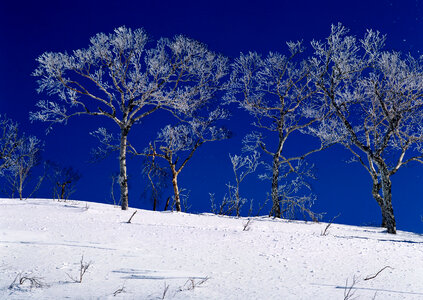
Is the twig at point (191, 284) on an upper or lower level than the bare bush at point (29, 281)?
upper

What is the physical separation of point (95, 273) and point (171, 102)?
28.6 ft

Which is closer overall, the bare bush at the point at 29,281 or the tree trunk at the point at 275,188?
the bare bush at the point at 29,281

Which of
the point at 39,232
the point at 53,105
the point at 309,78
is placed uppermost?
the point at 309,78

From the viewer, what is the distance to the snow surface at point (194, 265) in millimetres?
2721

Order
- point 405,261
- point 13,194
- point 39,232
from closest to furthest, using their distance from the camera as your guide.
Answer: point 405,261
point 39,232
point 13,194

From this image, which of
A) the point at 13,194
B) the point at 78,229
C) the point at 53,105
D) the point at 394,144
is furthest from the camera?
the point at 13,194

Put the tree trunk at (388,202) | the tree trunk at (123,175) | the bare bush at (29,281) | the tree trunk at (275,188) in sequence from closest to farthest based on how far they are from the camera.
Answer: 1. the bare bush at (29,281)
2. the tree trunk at (388,202)
3. the tree trunk at (123,175)
4. the tree trunk at (275,188)

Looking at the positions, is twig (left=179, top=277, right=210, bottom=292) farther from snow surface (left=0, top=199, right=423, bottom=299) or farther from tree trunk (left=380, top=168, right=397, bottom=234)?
tree trunk (left=380, top=168, right=397, bottom=234)

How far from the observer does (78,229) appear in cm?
512

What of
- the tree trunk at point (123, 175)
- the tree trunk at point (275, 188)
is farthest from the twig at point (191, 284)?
the tree trunk at point (275, 188)

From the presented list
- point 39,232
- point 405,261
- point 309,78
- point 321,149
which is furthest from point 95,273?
point 309,78

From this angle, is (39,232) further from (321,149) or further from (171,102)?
(321,149)

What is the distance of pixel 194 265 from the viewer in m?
3.44

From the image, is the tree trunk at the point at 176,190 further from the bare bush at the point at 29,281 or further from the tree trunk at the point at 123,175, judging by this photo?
the bare bush at the point at 29,281
